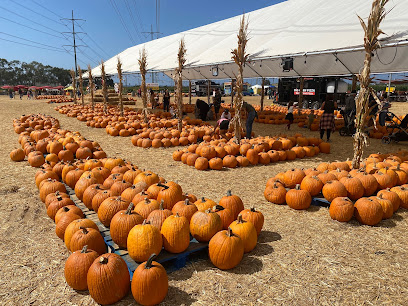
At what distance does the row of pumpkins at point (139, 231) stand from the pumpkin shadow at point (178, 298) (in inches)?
4.3

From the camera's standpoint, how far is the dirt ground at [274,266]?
2.79m

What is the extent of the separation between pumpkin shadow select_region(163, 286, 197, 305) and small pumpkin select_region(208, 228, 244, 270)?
0.54 meters

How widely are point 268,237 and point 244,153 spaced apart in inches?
180

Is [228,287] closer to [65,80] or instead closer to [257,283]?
[257,283]

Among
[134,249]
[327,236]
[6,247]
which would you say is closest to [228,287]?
[134,249]

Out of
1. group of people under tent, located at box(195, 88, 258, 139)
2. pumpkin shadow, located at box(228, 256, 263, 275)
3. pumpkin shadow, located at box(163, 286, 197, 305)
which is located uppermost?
group of people under tent, located at box(195, 88, 258, 139)

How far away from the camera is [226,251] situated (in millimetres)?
3129

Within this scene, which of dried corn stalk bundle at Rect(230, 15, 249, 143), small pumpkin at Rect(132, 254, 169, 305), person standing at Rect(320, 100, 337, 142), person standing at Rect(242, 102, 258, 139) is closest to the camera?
small pumpkin at Rect(132, 254, 169, 305)

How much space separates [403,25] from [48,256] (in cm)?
993

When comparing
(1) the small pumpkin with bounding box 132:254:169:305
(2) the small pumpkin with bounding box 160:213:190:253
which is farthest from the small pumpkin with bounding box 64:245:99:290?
(2) the small pumpkin with bounding box 160:213:190:253

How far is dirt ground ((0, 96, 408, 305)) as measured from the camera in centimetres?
279

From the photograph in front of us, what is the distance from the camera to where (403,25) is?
7.47m

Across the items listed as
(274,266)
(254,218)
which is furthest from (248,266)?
(254,218)

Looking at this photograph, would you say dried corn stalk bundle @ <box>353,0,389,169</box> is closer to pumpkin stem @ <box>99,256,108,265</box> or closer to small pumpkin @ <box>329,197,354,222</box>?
small pumpkin @ <box>329,197,354,222</box>
